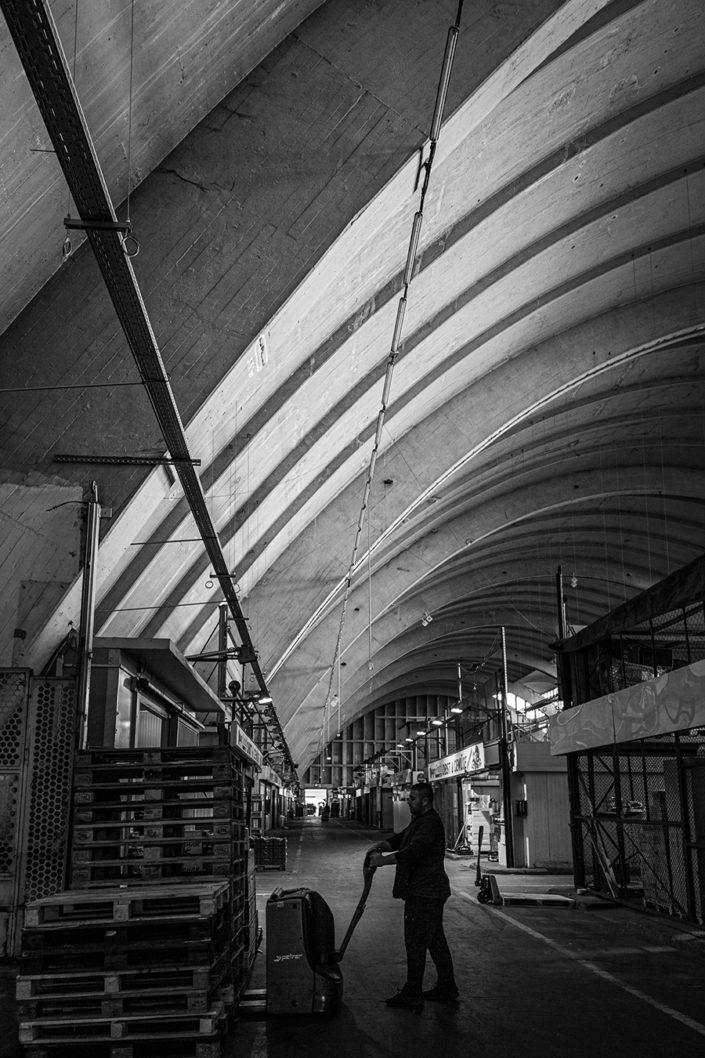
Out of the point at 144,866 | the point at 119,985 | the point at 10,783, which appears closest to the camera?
the point at 119,985

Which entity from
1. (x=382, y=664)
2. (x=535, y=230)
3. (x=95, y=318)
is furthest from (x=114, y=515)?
(x=382, y=664)

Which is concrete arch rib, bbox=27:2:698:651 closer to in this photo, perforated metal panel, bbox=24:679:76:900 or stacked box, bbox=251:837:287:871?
perforated metal panel, bbox=24:679:76:900

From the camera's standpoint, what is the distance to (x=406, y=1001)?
6895 mm

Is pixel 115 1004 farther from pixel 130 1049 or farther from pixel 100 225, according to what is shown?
pixel 100 225

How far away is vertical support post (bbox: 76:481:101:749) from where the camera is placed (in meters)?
8.92

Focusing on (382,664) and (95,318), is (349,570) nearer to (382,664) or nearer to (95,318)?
(95,318)

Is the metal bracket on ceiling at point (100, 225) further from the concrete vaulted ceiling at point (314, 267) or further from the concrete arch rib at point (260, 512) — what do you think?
the concrete arch rib at point (260, 512)

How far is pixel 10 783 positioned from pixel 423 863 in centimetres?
417

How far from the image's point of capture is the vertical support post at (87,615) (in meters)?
8.92

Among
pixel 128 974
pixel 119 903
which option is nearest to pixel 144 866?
pixel 119 903

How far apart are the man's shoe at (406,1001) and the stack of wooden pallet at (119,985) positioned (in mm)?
1609

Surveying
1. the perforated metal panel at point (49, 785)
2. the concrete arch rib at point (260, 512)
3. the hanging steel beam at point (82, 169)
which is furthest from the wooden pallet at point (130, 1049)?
the concrete arch rib at point (260, 512)

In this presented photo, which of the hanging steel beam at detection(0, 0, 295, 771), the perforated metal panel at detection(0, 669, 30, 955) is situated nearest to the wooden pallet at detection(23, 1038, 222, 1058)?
the perforated metal panel at detection(0, 669, 30, 955)

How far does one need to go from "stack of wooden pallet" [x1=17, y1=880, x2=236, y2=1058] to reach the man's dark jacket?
1.80 meters
